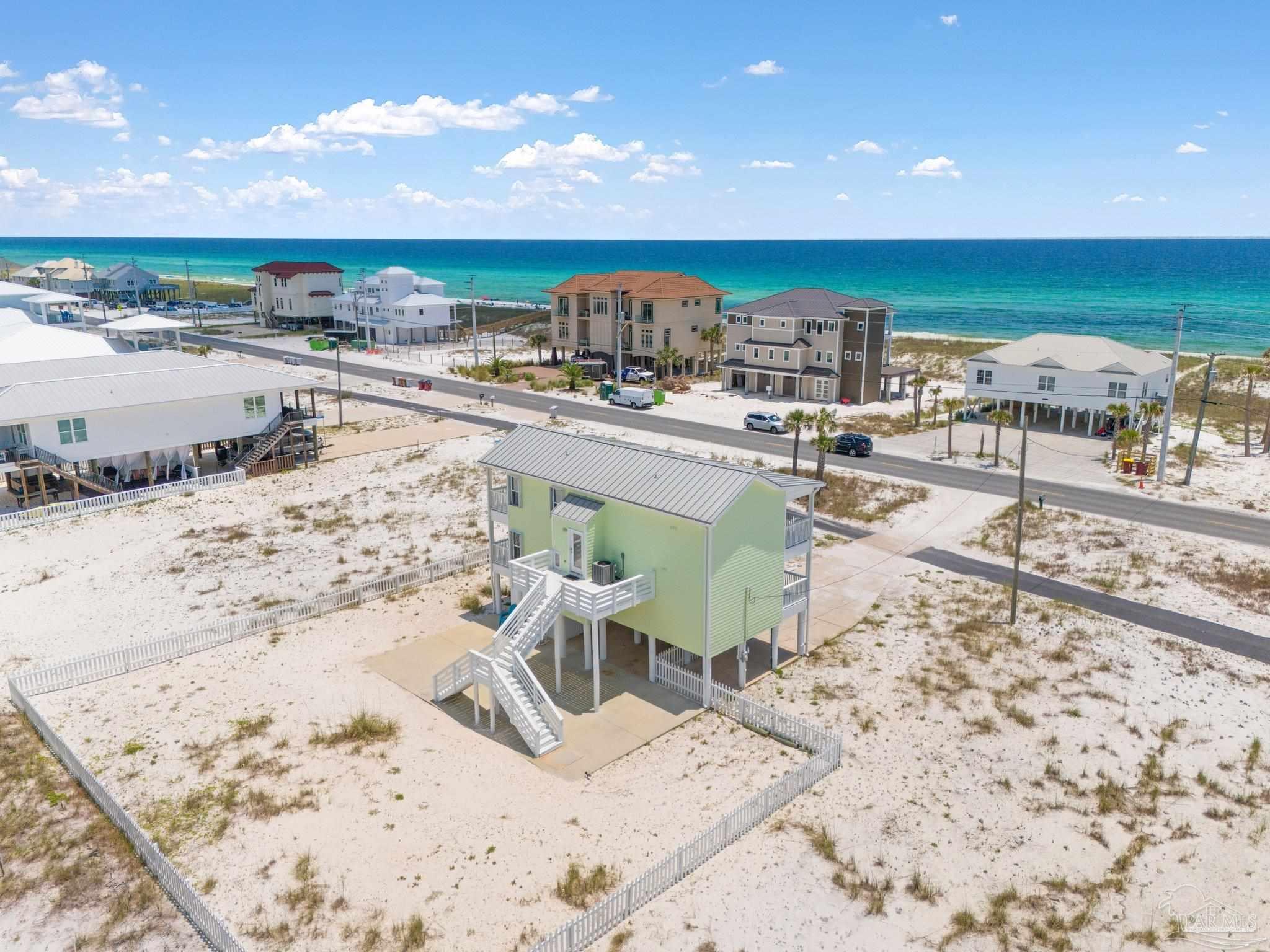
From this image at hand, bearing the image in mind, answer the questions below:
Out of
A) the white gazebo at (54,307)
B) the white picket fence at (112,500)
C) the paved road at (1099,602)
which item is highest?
the white gazebo at (54,307)

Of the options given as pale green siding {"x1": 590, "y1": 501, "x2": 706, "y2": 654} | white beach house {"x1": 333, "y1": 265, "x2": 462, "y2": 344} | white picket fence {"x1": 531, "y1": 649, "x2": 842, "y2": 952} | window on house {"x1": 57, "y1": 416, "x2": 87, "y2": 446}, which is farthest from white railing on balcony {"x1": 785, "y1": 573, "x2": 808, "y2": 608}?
white beach house {"x1": 333, "y1": 265, "x2": 462, "y2": 344}

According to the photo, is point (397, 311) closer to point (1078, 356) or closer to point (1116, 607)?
point (1078, 356)

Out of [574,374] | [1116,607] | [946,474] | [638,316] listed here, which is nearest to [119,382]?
[574,374]

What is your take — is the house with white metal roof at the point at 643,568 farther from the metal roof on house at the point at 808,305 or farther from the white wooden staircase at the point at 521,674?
the metal roof on house at the point at 808,305

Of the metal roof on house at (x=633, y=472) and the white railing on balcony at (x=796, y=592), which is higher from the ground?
the metal roof on house at (x=633, y=472)

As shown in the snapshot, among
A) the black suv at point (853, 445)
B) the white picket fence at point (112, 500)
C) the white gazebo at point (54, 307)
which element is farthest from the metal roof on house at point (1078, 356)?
the white gazebo at point (54, 307)

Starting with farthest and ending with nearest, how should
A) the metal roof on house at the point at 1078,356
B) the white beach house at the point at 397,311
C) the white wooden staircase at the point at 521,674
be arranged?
the white beach house at the point at 397,311 < the metal roof on house at the point at 1078,356 < the white wooden staircase at the point at 521,674
